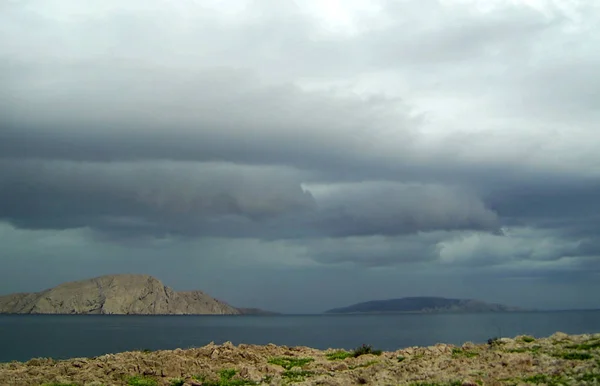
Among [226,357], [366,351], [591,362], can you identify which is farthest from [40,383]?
[591,362]

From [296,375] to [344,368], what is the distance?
3287mm

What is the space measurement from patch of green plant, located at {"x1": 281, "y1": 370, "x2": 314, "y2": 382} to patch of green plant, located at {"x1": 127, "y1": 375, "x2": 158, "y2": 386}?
661 centimetres

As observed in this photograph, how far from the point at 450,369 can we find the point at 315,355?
16063 mm

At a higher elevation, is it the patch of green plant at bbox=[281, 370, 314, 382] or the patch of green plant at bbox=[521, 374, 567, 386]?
the patch of green plant at bbox=[521, 374, 567, 386]

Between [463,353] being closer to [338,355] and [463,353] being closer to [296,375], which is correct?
[338,355]

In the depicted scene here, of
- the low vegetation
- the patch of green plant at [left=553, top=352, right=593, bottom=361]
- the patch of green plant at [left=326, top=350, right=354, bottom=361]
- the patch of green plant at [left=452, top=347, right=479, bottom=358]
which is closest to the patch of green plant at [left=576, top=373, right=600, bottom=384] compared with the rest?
the patch of green plant at [left=553, top=352, right=593, bottom=361]

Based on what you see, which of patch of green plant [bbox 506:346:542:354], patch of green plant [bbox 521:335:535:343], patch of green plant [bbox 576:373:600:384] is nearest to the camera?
patch of green plant [bbox 576:373:600:384]

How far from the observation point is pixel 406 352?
38.1 metres

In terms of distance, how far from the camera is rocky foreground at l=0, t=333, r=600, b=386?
23.6 m

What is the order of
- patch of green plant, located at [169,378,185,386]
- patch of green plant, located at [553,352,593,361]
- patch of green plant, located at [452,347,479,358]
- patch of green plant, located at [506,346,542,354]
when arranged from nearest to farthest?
patch of green plant, located at [553,352,593,361] → patch of green plant, located at [169,378,185,386] → patch of green plant, located at [506,346,542,354] → patch of green plant, located at [452,347,479,358]

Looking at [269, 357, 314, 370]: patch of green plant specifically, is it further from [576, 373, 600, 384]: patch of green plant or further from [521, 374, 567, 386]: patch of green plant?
[576, 373, 600, 384]: patch of green plant

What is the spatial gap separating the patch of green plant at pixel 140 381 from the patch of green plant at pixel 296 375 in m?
6.61

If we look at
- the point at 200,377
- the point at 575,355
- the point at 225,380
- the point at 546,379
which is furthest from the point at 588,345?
the point at 200,377

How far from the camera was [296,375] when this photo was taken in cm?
3008
